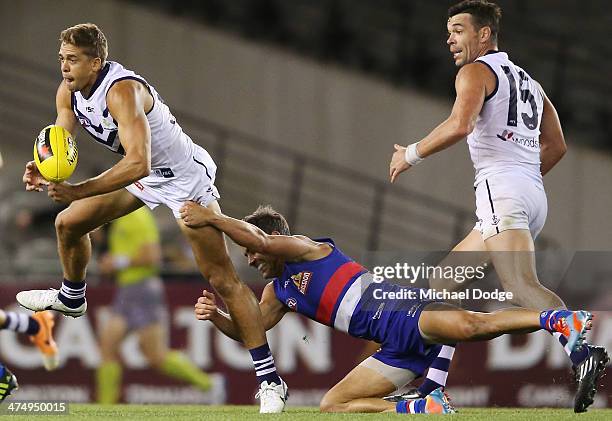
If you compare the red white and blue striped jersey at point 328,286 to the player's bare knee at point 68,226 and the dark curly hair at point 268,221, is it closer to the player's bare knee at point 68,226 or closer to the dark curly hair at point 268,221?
the dark curly hair at point 268,221

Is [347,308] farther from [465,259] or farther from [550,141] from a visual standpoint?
[550,141]

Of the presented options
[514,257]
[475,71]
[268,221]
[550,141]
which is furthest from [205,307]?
[550,141]

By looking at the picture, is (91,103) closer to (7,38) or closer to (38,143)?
(38,143)

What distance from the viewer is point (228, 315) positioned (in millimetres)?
7230

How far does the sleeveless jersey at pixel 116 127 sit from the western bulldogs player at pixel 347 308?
377 mm

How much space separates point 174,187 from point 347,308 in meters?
1.21

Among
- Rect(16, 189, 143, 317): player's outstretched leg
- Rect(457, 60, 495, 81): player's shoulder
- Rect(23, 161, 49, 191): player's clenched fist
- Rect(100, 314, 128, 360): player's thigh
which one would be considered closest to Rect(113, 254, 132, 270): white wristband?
Rect(100, 314, 128, 360): player's thigh

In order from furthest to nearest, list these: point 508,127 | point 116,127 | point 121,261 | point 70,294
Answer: point 121,261 < point 70,294 < point 116,127 < point 508,127

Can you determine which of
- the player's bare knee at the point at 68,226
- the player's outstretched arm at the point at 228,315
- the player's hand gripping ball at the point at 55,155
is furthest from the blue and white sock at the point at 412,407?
the player's hand gripping ball at the point at 55,155

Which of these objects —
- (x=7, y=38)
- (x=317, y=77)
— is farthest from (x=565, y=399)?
(x=7, y=38)

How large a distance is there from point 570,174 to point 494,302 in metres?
6.72

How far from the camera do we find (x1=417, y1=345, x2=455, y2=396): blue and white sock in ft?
23.3

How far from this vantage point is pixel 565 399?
8.81 m

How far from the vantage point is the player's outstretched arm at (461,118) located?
251 inches
